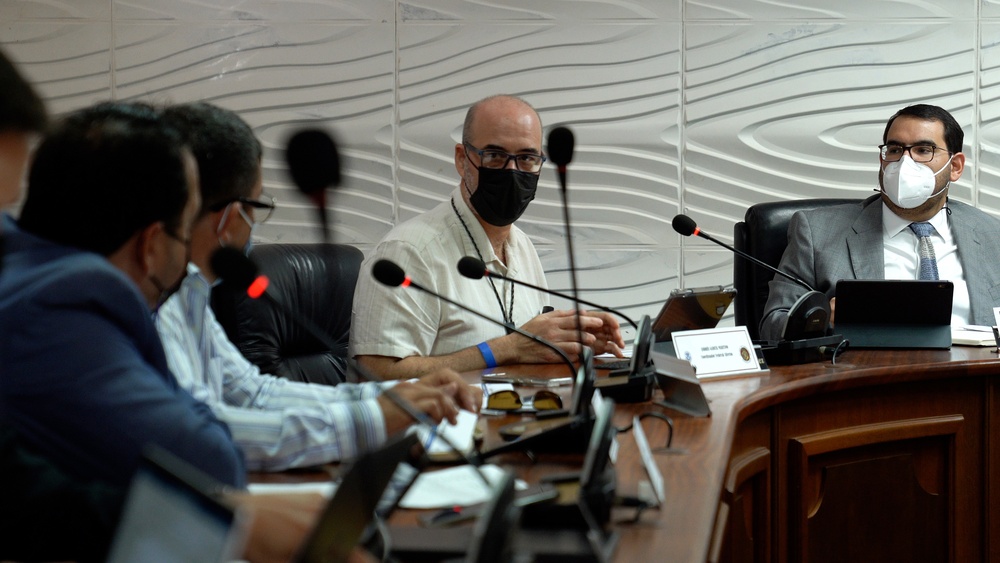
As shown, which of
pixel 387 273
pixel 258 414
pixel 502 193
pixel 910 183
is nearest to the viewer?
pixel 258 414

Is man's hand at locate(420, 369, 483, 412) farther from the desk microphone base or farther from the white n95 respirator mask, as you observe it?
the white n95 respirator mask

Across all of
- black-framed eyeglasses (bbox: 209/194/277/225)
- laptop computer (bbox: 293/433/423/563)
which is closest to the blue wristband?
black-framed eyeglasses (bbox: 209/194/277/225)

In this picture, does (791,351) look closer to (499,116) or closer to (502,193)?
(502,193)

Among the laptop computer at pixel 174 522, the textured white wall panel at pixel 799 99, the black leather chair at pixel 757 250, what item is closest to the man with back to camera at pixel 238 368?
the laptop computer at pixel 174 522

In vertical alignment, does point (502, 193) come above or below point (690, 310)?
above

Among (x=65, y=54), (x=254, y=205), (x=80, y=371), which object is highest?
(x=65, y=54)

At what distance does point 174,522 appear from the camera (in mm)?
758

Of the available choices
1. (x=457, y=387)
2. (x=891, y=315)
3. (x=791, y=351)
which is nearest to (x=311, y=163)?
(x=457, y=387)

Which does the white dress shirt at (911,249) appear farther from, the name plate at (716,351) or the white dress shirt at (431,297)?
the white dress shirt at (431,297)

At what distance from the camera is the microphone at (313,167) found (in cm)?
121

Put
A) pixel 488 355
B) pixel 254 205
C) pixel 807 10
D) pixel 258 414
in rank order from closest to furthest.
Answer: pixel 258 414 → pixel 254 205 → pixel 488 355 → pixel 807 10

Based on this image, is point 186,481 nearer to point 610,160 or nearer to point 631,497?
point 631,497

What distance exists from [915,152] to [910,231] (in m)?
0.28

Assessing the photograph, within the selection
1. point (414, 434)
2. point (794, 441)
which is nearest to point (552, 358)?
point (794, 441)
